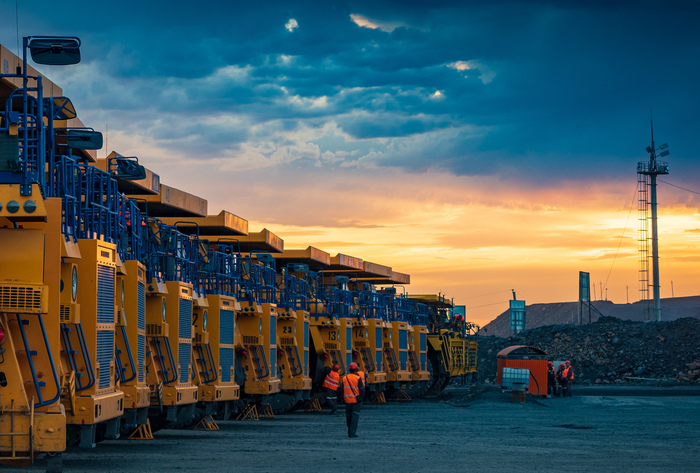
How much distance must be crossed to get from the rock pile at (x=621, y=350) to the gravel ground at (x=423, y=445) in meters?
37.8

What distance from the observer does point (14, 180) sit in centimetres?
1210

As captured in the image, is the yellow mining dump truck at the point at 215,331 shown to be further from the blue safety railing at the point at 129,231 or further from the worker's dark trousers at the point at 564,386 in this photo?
the worker's dark trousers at the point at 564,386

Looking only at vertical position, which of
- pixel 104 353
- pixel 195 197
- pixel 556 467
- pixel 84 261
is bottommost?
pixel 556 467

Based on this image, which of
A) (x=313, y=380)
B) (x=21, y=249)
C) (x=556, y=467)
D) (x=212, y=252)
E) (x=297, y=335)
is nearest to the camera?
(x=21, y=249)

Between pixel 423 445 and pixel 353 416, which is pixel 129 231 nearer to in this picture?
pixel 353 416

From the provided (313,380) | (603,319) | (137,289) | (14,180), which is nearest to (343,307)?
(313,380)

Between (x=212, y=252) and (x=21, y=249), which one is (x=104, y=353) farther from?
(x=212, y=252)

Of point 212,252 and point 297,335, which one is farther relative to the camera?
point 297,335

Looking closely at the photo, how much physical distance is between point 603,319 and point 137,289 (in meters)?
75.2

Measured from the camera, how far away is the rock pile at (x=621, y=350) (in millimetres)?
69375

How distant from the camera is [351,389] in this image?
2184cm

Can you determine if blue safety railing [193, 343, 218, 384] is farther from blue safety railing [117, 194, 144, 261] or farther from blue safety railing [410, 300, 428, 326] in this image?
blue safety railing [410, 300, 428, 326]

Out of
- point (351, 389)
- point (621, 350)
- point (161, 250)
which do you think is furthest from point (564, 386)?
point (161, 250)

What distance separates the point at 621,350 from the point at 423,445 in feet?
187
